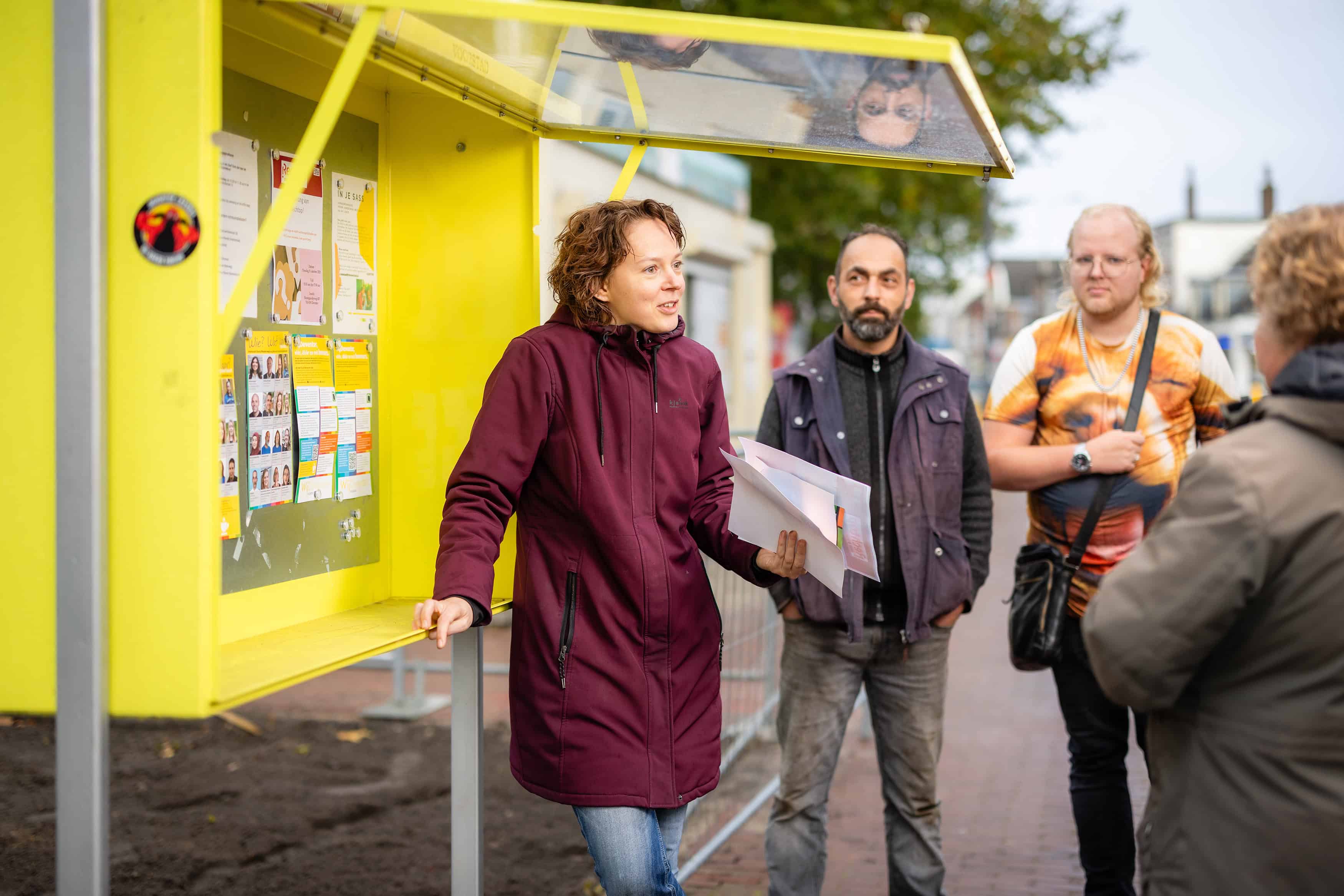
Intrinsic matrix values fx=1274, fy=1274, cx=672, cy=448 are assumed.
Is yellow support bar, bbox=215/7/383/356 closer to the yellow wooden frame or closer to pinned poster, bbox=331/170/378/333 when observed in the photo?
the yellow wooden frame

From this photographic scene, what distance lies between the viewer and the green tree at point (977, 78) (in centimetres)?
1509

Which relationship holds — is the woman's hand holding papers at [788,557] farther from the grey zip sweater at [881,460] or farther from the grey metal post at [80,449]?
the grey metal post at [80,449]

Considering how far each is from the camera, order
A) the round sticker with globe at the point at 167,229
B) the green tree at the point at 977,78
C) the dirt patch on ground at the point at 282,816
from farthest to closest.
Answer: the green tree at the point at 977,78, the dirt patch on ground at the point at 282,816, the round sticker with globe at the point at 167,229

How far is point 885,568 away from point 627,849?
49.7 inches

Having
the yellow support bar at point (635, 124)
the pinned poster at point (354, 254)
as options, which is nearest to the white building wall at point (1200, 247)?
the yellow support bar at point (635, 124)

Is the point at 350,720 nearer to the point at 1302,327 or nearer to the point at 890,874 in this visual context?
the point at 890,874

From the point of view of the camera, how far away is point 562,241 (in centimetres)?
282

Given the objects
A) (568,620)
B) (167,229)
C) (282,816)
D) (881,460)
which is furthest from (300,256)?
(282,816)

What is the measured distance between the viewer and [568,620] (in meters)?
2.59

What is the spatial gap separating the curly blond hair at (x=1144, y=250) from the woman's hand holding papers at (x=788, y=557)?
1370 mm

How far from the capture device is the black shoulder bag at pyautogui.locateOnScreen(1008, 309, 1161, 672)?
11.2ft

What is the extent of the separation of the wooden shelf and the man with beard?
117cm

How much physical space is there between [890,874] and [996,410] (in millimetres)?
1397

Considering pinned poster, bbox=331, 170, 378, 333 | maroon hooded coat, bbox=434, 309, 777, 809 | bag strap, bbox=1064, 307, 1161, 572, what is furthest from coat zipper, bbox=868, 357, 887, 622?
pinned poster, bbox=331, 170, 378, 333
